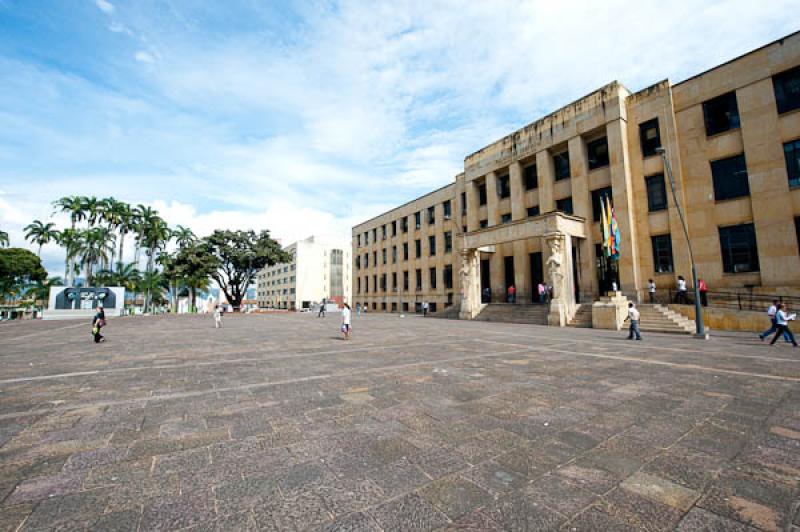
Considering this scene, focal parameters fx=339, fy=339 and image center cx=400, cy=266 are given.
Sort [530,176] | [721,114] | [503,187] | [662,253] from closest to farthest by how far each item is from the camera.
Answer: [721,114], [662,253], [530,176], [503,187]

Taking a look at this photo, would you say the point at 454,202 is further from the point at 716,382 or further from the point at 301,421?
the point at 301,421

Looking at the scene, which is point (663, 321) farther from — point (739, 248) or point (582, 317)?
point (739, 248)

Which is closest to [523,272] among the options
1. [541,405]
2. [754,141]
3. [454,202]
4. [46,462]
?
[454,202]

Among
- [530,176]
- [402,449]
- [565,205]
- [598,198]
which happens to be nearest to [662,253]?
[598,198]

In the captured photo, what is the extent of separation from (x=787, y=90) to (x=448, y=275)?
2681 cm

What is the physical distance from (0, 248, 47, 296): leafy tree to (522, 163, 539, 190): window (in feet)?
229

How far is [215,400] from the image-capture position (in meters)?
5.65

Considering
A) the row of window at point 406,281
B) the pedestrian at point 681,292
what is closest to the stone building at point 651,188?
the pedestrian at point 681,292

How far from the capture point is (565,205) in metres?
26.5

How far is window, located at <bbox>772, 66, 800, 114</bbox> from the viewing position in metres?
17.5

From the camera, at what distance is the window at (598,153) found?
80.9 ft

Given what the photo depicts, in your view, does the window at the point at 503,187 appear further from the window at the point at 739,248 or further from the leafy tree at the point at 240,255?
the leafy tree at the point at 240,255

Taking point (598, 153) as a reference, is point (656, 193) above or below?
below

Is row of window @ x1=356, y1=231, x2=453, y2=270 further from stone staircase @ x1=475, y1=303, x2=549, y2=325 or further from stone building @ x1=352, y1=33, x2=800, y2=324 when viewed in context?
stone staircase @ x1=475, y1=303, x2=549, y2=325
